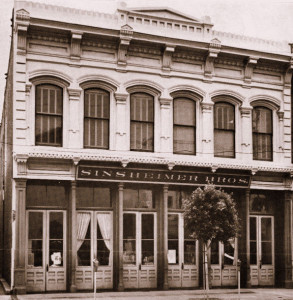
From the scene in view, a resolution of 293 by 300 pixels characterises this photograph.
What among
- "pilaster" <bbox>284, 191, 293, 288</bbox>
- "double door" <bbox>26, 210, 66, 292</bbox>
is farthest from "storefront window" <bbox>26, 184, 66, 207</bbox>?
"pilaster" <bbox>284, 191, 293, 288</bbox>

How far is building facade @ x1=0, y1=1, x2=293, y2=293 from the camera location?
19.8m

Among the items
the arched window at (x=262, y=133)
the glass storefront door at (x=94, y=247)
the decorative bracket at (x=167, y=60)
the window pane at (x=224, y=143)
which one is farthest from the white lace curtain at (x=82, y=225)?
the arched window at (x=262, y=133)

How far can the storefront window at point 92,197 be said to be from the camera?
68.1 feet

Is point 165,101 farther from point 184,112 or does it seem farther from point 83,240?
point 83,240

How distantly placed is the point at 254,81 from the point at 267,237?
610 cm

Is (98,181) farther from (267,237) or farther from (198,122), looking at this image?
(267,237)

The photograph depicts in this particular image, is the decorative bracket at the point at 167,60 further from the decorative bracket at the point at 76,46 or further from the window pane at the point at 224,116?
the decorative bracket at the point at 76,46

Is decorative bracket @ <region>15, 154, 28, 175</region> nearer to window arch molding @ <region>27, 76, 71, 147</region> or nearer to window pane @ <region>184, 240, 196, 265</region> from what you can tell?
window arch molding @ <region>27, 76, 71, 147</region>

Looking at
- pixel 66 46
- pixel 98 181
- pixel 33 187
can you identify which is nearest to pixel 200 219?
pixel 98 181

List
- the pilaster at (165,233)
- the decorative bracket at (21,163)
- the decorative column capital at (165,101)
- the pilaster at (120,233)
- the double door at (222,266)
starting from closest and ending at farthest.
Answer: the decorative bracket at (21,163)
the pilaster at (120,233)
the pilaster at (165,233)
the decorative column capital at (165,101)
the double door at (222,266)

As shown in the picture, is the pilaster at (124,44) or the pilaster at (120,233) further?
the pilaster at (124,44)

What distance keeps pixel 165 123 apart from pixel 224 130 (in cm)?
260

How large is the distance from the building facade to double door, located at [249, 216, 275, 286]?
0.14 feet

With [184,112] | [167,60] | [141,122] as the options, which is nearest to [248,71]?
[184,112]
